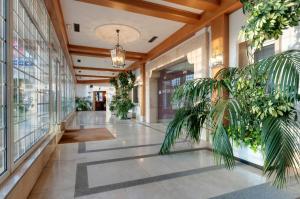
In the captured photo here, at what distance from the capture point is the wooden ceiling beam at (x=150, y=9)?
153 inches

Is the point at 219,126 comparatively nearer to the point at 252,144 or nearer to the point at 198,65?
the point at 252,144

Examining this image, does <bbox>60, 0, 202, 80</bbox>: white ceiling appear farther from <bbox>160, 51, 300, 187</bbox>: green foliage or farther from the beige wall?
<bbox>160, 51, 300, 187</bbox>: green foliage

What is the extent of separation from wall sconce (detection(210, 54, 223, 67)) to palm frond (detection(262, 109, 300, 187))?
2761mm

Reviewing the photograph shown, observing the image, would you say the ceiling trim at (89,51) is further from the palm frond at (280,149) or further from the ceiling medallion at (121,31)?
the palm frond at (280,149)

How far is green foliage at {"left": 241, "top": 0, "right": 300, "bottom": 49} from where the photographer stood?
2.10m

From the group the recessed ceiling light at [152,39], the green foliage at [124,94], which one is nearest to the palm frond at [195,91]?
the recessed ceiling light at [152,39]

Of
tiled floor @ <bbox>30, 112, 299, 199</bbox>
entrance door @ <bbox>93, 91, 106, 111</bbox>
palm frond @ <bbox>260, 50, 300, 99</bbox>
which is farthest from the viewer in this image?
entrance door @ <bbox>93, 91, 106, 111</bbox>

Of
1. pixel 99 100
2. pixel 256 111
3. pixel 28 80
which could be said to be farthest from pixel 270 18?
pixel 99 100

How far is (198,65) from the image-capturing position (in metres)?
5.31

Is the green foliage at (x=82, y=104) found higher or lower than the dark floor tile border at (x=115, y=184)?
higher

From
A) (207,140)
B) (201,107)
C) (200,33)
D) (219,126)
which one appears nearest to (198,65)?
(200,33)

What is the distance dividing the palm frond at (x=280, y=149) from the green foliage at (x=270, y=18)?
3.97 ft

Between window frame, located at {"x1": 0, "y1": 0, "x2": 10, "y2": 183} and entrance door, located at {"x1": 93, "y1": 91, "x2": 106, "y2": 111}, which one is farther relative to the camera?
entrance door, located at {"x1": 93, "y1": 91, "x2": 106, "y2": 111}

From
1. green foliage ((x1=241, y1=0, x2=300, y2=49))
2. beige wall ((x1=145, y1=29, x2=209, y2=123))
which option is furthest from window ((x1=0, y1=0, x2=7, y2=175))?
beige wall ((x1=145, y1=29, x2=209, y2=123))
